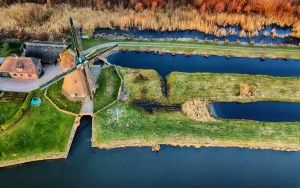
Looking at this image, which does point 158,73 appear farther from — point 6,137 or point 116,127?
point 6,137

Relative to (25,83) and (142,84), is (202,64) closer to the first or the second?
(142,84)

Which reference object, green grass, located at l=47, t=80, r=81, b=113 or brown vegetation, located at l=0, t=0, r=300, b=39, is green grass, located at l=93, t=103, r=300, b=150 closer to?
green grass, located at l=47, t=80, r=81, b=113

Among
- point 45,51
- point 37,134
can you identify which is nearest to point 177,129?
point 37,134

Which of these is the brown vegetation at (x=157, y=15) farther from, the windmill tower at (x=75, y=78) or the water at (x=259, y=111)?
the water at (x=259, y=111)

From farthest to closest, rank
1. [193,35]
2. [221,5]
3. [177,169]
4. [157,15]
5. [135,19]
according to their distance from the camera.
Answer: [221,5] → [157,15] → [135,19] → [193,35] → [177,169]

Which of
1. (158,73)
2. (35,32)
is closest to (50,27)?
(35,32)

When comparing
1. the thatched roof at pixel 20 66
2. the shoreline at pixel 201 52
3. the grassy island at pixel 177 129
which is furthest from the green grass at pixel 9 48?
the grassy island at pixel 177 129

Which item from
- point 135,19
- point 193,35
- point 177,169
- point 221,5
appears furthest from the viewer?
point 221,5
